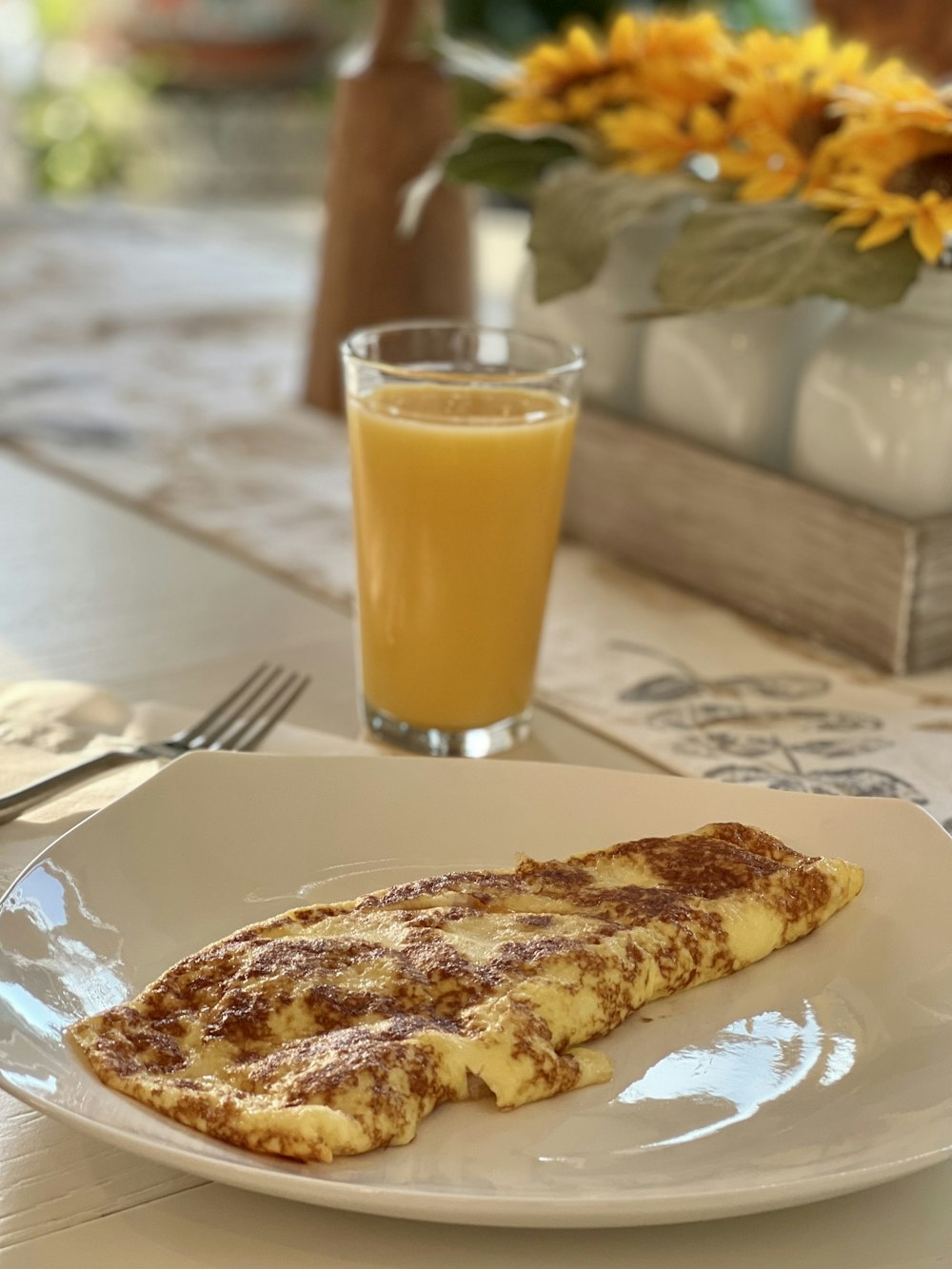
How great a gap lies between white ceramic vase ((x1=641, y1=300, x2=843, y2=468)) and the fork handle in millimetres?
533

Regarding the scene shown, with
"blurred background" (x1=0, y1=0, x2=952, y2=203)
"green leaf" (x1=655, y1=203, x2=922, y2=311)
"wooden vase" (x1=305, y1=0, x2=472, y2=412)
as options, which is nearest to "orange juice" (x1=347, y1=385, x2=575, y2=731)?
"green leaf" (x1=655, y1=203, x2=922, y2=311)

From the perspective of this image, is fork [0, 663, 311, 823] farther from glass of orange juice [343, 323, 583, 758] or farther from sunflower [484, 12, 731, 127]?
sunflower [484, 12, 731, 127]

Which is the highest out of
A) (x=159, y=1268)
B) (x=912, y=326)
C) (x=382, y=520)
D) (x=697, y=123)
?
(x=697, y=123)

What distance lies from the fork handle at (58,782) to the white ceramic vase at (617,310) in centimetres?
53

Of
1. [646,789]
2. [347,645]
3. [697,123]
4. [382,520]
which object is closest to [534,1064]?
[646,789]

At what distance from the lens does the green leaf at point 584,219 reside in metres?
1.11

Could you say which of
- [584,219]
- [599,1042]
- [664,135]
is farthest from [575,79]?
[599,1042]

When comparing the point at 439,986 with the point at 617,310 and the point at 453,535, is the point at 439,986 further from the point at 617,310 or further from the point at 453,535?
the point at 617,310

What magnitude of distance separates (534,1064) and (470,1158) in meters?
0.04

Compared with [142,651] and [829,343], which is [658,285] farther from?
[142,651]

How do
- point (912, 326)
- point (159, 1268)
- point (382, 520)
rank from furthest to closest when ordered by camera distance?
1. point (912, 326)
2. point (382, 520)
3. point (159, 1268)

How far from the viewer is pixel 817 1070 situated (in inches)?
22.5

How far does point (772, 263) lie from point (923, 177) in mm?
111

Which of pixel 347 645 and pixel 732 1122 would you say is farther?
pixel 347 645
